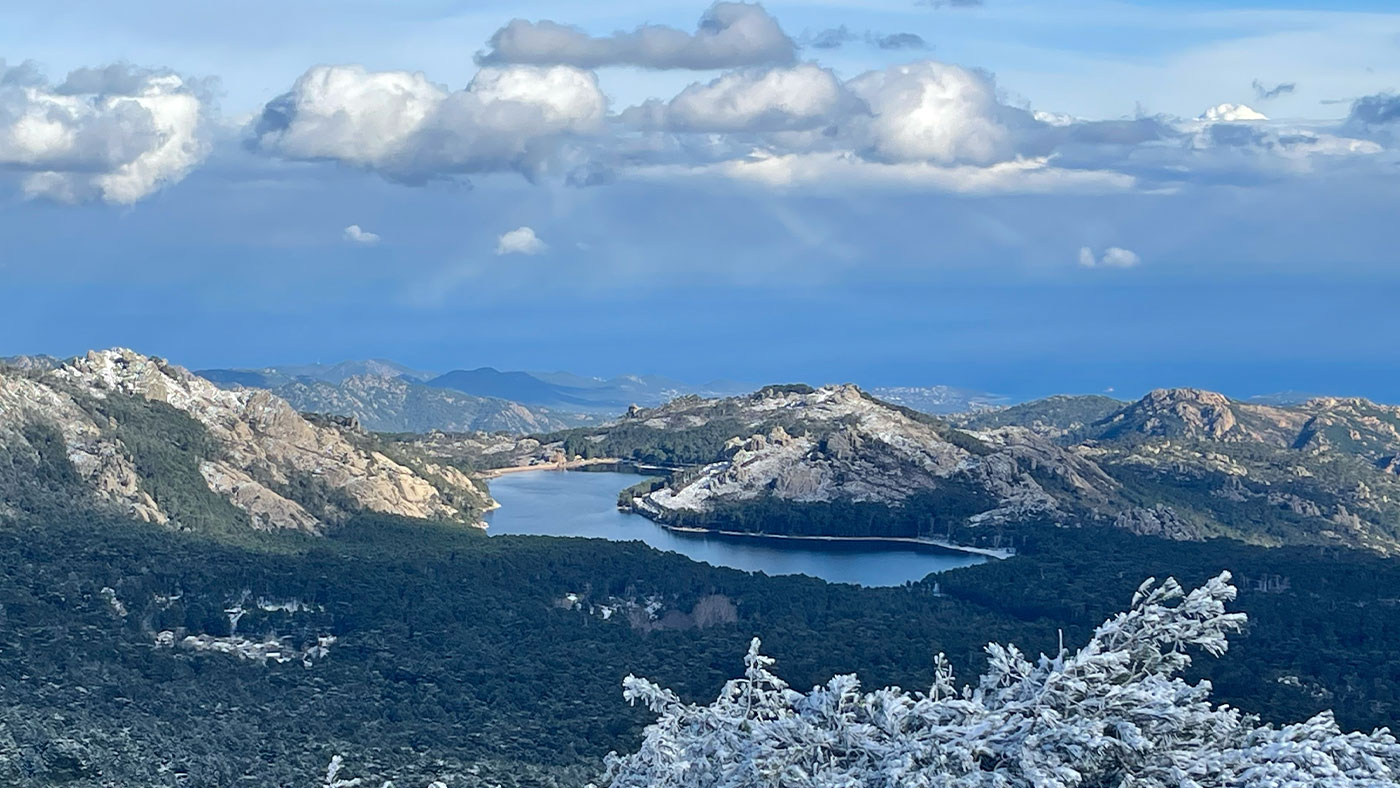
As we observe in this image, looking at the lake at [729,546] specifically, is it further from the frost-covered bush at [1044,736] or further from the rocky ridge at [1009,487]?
the frost-covered bush at [1044,736]

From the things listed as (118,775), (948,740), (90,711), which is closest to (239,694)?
(90,711)

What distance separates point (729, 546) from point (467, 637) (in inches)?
2705

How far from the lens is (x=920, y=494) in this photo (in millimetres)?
165375

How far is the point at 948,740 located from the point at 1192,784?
72.7 inches

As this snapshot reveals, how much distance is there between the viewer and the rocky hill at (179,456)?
109 metres

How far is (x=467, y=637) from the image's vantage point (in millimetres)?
85062

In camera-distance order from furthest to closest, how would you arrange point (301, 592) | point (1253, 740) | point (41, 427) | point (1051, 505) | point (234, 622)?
1. point (1051, 505)
2. point (41, 427)
3. point (301, 592)
4. point (234, 622)
5. point (1253, 740)

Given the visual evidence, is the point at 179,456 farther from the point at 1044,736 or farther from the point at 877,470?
the point at 1044,736

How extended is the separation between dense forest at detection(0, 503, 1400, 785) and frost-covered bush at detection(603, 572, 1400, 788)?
129 ft

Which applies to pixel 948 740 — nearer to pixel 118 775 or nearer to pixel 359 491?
pixel 118 775

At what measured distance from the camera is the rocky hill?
10906 cm

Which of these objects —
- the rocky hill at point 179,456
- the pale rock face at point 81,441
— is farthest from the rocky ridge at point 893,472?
the pale rock face at point 81,441

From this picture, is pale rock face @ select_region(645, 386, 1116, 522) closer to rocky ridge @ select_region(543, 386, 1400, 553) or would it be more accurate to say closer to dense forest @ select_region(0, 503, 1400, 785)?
rocky ridge @ select_region(543, 386, 1400, 553)

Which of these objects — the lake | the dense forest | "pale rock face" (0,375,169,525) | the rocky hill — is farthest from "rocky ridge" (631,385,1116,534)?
"pale rock face" (0,375,169,525)
